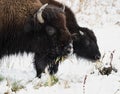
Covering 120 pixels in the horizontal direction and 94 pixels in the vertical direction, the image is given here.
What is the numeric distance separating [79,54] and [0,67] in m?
2.18

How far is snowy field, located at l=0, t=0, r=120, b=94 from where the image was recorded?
4613 millimetres

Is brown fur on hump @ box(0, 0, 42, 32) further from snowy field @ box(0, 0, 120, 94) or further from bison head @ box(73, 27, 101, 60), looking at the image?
bison head @ box(73, 27, 101, 60)

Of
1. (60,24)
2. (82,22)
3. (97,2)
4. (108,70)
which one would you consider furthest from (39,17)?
(97,2)

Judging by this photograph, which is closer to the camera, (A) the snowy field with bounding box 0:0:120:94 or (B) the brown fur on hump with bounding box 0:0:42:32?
(A) the snowy field with bounding box 0:0:120:94

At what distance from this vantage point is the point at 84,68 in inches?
304

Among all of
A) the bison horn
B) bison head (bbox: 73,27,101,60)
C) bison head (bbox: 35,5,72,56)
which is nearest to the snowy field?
bison head (bbox: 73,27,101,60)

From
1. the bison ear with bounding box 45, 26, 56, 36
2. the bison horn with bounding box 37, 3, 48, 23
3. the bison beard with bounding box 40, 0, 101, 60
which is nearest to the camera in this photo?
the bison horn with bounding box 37, 3, 48, 23

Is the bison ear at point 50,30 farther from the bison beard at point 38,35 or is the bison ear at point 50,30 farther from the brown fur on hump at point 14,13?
the brown fur on hump at point 14,13

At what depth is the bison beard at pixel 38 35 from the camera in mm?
6754

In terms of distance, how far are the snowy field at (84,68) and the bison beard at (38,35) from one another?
0.21m

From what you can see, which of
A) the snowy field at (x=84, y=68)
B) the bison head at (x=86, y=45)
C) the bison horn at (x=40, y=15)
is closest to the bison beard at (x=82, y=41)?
the bison head at (x=86, y=45)

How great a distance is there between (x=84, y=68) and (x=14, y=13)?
71.3 inches

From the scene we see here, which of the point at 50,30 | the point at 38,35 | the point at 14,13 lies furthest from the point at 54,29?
the point at 14,13

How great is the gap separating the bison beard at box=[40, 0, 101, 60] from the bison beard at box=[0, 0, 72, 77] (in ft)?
5.00
